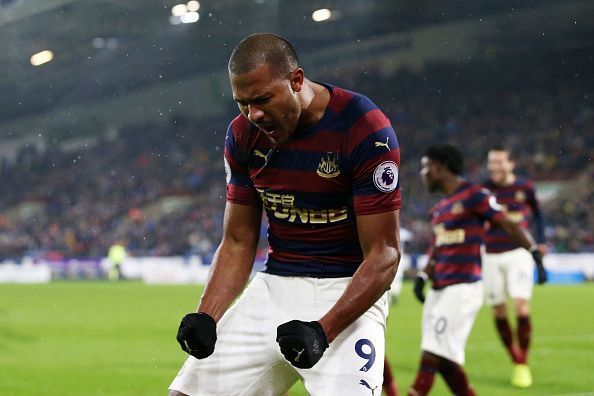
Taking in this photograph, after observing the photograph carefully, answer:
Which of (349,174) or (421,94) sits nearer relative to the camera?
(349,174)

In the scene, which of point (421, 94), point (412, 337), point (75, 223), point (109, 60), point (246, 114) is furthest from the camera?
point (75, 223)

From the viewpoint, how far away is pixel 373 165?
3.61 meters

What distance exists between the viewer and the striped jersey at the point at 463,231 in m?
6.96

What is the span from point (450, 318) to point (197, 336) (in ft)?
10.9

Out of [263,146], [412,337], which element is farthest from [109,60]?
[263,146]

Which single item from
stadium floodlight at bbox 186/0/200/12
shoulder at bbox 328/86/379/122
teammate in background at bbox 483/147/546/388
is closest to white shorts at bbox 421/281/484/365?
teammate in background at bbox 483/147/546/388

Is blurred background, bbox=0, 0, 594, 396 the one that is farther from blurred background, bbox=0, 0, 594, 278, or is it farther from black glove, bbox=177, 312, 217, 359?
black glove, bbox=177, 312, 217, 359

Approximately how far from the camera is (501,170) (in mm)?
10141

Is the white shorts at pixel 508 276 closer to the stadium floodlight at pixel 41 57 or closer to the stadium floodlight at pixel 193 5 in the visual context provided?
the stadium floodlight at pixel 193 5

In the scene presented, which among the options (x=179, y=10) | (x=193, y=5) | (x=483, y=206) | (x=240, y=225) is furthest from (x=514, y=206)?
(x=179, y=10)

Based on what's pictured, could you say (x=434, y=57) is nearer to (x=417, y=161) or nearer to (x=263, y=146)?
(x=417, y=161)

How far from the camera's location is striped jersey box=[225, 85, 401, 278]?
362 centimetres

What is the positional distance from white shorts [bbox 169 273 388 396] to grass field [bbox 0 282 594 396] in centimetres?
432

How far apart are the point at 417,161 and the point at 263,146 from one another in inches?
1240
